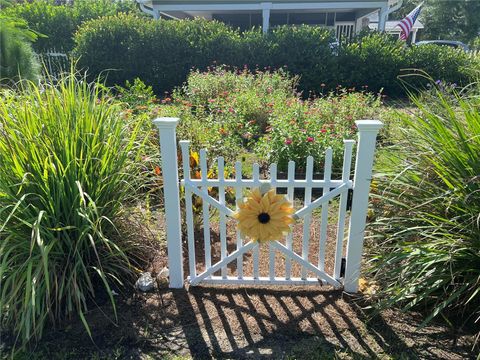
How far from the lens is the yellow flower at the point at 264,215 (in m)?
2.59

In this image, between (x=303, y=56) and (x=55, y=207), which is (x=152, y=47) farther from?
(x=55, y=207)

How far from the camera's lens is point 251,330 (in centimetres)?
258

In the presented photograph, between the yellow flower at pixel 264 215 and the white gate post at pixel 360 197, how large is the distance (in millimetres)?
516

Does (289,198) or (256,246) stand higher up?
(289,198)

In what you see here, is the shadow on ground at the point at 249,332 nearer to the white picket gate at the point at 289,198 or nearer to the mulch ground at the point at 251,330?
the mulch ground at the point at 251,330

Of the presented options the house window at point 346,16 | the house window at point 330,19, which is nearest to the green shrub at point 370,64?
the house window at point 330,19

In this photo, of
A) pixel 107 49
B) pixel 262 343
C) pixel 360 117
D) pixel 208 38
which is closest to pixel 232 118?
pixel 360 117

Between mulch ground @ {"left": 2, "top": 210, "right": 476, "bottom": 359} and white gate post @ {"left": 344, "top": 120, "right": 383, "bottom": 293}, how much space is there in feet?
0.65

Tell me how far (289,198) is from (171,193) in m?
0.87

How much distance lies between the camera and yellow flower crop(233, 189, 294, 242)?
8.50ft

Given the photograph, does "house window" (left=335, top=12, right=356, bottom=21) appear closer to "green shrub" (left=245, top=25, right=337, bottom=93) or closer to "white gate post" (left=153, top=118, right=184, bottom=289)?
"green shrub" (left=245, top=25, right=337, bottom=93)

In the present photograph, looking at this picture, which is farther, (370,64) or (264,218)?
(370,64)

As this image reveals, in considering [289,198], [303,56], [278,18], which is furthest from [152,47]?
[289,198]

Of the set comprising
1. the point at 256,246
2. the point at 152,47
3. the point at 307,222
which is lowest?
the point at 256,246
